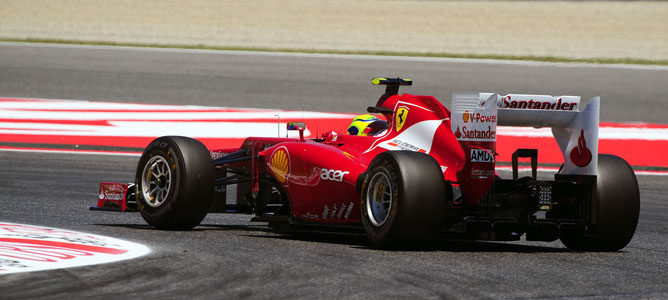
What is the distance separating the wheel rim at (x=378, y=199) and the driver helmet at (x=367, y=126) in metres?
0.99

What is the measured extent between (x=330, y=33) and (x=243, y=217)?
21.8 metres

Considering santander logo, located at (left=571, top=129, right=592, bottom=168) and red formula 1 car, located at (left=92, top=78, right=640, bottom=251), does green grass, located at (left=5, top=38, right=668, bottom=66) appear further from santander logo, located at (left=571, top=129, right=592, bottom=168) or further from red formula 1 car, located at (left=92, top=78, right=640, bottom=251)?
santander logo, located at (left=571, top=129, right=592, bottom=168)

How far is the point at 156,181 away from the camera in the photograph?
9.12 m

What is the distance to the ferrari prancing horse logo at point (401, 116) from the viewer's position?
27.3 feet

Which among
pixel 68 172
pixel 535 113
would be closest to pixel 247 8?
pixel 68 172

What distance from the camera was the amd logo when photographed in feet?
25.8

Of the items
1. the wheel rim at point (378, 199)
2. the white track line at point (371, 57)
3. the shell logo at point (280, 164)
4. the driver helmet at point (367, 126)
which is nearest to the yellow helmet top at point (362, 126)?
the driver helmet at point (367, 126)

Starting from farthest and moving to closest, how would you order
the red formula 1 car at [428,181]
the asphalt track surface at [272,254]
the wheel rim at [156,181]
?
1. the wheel rim at [156,181]
2. the red formula 1 car at [428,181]
3. the asphalt track surface at [272,254]

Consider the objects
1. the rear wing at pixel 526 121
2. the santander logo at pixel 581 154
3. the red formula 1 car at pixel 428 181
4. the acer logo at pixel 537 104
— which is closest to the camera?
the red formula 1 car at pixel 428 181

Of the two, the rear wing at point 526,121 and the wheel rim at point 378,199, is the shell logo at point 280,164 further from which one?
the rear wing at point 526,121

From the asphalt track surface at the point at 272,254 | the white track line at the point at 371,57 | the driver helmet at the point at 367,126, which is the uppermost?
the white track line at the point at 371,57

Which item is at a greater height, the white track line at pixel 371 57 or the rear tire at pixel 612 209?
the white track line at pixel 371 57

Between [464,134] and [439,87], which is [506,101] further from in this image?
[439,87]

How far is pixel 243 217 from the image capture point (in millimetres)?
10930
